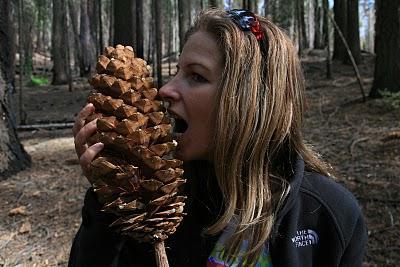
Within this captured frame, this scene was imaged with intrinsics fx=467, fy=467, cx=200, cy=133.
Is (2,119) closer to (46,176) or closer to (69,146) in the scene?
(46,176)

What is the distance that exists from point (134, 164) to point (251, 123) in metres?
0.52

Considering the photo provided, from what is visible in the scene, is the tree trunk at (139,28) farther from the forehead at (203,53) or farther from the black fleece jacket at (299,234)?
the black fleece jacket at (299,234)

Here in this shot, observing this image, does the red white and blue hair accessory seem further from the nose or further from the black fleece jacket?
the black fleece jacket

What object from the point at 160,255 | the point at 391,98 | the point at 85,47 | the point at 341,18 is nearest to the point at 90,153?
the point at 160,255

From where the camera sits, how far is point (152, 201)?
116 cm

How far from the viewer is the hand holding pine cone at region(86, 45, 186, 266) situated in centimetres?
116

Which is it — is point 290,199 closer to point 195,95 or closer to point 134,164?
point 195,95

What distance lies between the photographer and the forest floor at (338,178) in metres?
3.66

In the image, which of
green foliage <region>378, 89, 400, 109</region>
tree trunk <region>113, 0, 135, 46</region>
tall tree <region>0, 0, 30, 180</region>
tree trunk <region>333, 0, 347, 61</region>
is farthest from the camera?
tree trunk <region>333, 0, 347, 61</region>

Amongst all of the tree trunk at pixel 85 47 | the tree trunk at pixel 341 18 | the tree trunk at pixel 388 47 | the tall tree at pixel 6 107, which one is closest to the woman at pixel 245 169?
the tall tree at pixel 6 107

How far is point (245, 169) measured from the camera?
1.59 metres

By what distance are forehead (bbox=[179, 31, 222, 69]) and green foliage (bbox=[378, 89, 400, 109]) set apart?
20.2 feet

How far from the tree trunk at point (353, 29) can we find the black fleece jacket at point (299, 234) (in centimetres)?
1285

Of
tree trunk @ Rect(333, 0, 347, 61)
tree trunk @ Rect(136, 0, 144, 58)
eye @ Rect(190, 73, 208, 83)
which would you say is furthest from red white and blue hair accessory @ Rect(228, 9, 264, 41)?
tree trunk @ Rect(333, 0, 347, 61)
